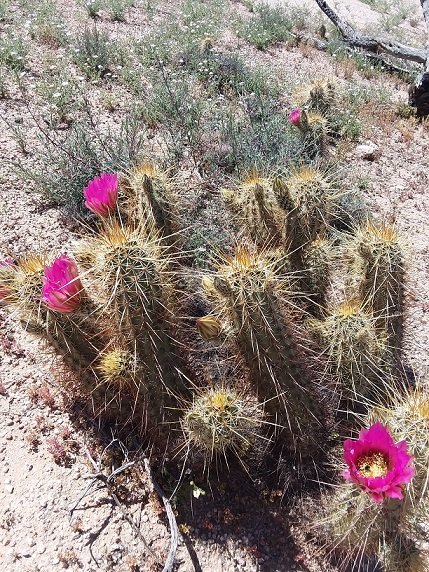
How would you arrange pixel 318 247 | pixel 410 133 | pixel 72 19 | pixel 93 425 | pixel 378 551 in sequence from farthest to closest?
1. pixel 72 19
2. pixel 410 133
3. pixel 318 247
4. pixel 93 425
5. pixel 378 551

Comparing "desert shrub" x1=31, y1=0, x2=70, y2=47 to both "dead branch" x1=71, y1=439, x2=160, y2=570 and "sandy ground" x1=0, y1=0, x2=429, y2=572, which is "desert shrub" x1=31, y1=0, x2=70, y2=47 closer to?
"sandy ground" x1=0, y1=0, x2=429, y2=572

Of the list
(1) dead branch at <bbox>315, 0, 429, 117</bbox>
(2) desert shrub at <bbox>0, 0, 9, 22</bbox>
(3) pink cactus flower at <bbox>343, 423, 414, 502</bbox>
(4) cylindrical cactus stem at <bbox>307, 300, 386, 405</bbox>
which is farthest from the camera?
(2) desert shrub at <bbox>0, 0, 9, 22</bbox>

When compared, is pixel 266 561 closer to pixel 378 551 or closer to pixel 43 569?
pixel 378 551

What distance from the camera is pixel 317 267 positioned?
10.3 feet

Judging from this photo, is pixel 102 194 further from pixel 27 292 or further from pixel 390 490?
pixel 390 490

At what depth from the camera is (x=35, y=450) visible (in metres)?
2.87

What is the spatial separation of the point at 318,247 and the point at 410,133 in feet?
13.1

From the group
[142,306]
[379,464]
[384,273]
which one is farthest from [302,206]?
[379,464]

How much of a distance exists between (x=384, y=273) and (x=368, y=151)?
342 centimetres

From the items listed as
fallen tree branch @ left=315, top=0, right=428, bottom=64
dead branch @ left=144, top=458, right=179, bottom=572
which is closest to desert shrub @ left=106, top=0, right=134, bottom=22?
fallen tree branch @ left=315, top=0, right=428, bottom=64

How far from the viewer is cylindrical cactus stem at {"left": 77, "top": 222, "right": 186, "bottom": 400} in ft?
7.18

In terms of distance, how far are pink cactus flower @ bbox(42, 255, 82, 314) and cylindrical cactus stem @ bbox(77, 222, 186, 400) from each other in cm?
11

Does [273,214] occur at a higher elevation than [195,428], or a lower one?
higher

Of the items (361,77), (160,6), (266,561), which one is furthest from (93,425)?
(160,6)
